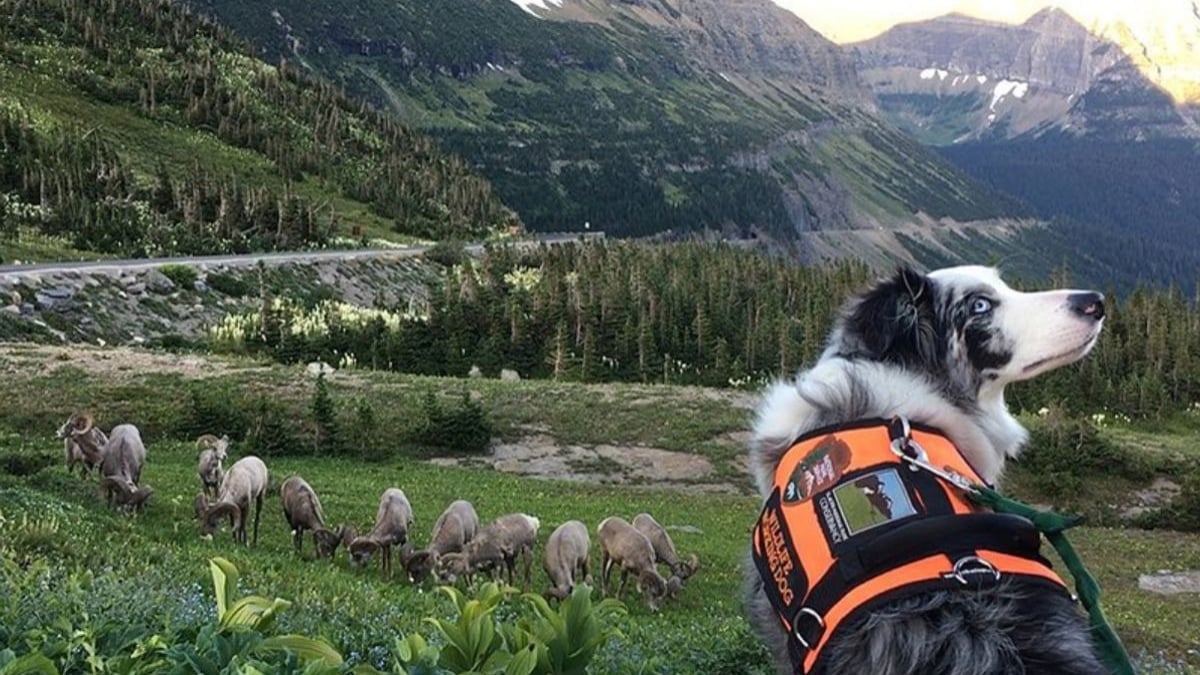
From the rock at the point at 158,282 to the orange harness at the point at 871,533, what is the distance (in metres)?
44.8

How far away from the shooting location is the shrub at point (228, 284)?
4674 centimetres

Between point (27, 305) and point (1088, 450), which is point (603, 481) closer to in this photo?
point (1088, 450)

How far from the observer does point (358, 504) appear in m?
19.4

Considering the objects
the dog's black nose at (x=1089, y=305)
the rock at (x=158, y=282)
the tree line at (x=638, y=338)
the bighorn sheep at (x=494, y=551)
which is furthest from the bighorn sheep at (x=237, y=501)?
the rock at (x=158, y=282)

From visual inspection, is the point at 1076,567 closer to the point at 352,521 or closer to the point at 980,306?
the point at 980,306

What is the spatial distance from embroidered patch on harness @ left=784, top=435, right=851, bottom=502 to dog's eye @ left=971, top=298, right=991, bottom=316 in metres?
1.16

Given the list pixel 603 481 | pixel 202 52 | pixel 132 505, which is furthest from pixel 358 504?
pixel 202 52

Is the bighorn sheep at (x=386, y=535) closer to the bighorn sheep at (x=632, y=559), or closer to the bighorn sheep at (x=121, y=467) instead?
the bighorn sheep at (x=632, y=559)

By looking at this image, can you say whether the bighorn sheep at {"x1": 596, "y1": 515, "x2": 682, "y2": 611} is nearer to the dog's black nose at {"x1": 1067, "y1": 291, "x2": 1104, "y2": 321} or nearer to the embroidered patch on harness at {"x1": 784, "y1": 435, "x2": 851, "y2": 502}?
the dog's black nose at {"x1": 1067, "y1": 291, "x2": 1104, "y2": 321}

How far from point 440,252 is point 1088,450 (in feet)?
155

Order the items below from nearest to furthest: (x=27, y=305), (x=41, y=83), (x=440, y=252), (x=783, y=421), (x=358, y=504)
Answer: (x=783, y=421)
(x=358, y=504)
(x=27, y=305)
(x=440, y=252)
(x=41, y=83)

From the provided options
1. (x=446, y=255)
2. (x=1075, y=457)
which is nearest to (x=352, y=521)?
(x=1075, y=457)

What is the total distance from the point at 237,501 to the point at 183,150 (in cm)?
7929

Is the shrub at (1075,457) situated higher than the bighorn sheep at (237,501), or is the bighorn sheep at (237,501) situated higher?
the bighorn sheep at (237,501)
